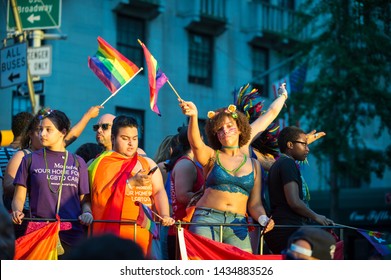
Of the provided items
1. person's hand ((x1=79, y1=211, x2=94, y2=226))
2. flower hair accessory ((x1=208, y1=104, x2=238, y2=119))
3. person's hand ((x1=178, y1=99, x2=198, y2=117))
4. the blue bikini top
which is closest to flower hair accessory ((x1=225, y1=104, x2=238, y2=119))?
flower hair accessory ((x1=208, y1=104, x2=238, y2=119))

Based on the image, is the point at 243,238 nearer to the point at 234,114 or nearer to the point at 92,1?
the point at 234,114

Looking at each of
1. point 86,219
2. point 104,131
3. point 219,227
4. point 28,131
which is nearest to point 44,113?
point 28,131

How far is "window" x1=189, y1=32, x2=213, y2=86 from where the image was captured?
24703mm

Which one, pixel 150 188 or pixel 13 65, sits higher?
pixel 13 65

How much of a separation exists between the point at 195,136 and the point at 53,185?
1.20 metres

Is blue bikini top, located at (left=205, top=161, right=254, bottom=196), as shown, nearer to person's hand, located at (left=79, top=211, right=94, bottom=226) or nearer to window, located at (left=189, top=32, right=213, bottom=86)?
person's hand, located at (left=79, top=211, right=94, bottom=226)

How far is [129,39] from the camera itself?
74.8 ft

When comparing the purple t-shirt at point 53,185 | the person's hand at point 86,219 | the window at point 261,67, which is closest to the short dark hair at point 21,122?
the purple t-shirt at point 53,185

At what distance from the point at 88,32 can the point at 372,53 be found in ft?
21.1

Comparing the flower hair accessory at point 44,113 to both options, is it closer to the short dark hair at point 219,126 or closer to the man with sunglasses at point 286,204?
the short dark hair at point 219,126

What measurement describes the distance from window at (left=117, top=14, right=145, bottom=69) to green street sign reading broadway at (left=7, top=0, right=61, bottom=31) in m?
7.24

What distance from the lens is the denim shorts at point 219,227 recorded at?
7605 millimetres

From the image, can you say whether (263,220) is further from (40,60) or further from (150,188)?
(40,60)
